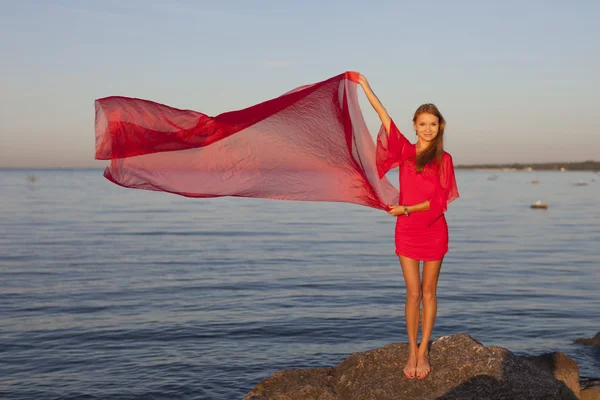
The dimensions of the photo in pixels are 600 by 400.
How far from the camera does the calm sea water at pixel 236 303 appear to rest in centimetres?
1250

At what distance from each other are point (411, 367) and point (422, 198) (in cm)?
194

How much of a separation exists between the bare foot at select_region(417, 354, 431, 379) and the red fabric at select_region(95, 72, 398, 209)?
6.23ft

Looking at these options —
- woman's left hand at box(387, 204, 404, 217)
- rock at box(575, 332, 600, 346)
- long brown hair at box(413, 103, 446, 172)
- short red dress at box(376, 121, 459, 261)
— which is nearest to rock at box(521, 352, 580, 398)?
short red dress at box(376, 121, 459, 261)

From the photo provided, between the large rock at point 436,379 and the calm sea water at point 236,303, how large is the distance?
370cm

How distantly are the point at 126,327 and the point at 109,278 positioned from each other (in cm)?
803

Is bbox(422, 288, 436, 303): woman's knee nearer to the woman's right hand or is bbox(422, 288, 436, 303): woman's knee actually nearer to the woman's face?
the woman's face

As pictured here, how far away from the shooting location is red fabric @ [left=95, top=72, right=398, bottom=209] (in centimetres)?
777

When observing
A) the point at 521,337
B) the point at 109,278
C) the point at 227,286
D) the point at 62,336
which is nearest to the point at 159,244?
the point at 109,278

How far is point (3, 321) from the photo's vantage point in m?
16.4

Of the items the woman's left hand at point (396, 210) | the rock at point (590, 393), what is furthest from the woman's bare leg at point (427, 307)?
the rock at point (590, 393)

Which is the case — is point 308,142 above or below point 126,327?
above

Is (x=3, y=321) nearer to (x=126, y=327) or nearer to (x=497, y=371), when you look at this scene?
(x=126, y=327)

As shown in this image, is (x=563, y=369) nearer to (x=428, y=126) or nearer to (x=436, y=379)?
(x=436, y=379)

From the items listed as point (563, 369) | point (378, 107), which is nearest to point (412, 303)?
point (378, 107)
